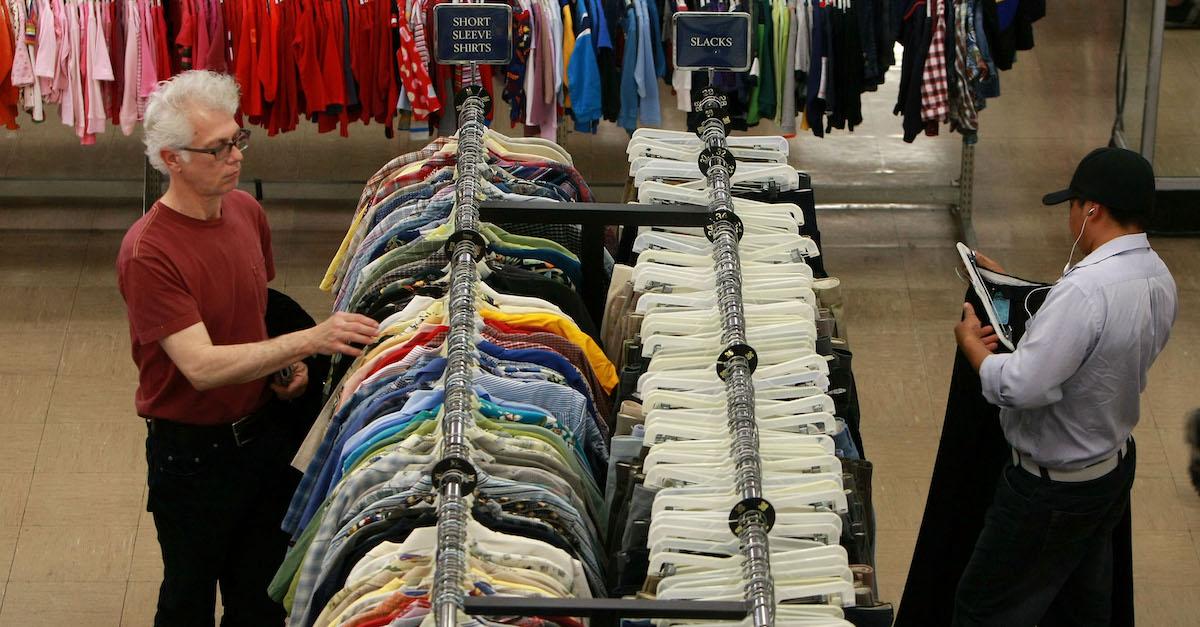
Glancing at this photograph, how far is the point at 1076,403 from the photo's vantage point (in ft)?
11.8

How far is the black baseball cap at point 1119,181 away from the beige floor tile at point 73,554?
10.6 feet

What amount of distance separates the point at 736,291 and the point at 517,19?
332cm

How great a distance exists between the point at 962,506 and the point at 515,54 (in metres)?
2.98

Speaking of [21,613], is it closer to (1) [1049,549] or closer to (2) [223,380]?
(2) [223,380]

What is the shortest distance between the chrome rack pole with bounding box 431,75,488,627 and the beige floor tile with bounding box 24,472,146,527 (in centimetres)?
207

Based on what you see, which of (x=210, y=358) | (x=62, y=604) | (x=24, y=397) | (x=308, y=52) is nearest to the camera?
(x=210, y=358)

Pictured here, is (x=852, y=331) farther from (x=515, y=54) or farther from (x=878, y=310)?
(x=515, y=54)

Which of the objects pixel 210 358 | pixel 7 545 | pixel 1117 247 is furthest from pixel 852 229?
pixel 210 358

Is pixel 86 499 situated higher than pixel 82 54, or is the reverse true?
pixel 82 54

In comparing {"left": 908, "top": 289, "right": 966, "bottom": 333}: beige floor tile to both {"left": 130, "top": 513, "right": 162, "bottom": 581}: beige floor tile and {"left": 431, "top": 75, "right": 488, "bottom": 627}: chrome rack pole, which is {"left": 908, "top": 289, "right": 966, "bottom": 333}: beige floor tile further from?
{"left": 130, "top": 513, "right": 162, "bottom": 581}: beige floor tile

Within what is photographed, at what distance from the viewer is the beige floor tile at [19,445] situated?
5215 millimetres

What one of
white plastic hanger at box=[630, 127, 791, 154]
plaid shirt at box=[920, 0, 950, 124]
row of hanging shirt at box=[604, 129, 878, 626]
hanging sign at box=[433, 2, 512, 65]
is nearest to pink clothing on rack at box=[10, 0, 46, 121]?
hanging sign at box=[433, 2, 512, 65]

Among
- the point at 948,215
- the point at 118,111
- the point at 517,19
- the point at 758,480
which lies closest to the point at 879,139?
the point at 948,215

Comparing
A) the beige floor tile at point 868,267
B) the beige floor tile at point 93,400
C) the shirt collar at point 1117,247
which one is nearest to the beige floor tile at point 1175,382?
the beige floor tile at point 868,267
